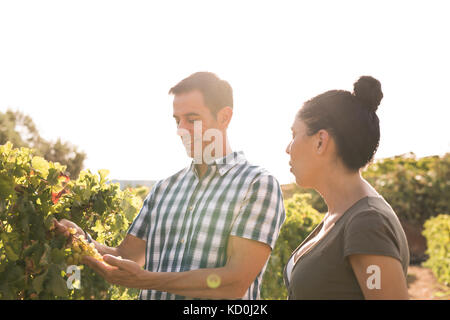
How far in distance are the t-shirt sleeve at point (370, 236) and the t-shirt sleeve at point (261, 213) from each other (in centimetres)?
71

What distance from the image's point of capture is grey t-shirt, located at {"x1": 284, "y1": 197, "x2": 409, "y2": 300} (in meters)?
2.20

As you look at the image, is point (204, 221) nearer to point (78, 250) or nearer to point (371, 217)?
point (78, 250)

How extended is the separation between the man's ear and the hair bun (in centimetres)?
102

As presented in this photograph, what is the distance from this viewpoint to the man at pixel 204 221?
9.16 feet

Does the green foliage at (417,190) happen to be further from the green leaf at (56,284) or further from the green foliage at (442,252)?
the green leaf at (56,284)

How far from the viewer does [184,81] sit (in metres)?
3.38

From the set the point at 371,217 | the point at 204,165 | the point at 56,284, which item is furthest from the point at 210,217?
the point at 371,217

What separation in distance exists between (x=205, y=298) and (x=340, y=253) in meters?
0.92

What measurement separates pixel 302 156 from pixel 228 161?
2.51ft

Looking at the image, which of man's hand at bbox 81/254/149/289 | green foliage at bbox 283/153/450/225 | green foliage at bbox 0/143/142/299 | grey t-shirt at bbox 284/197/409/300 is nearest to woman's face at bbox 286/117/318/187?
grey t-shirt at bbox 284/197/409/300

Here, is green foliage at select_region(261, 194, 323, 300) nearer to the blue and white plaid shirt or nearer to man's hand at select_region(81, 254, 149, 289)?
the blue and white plaid shirt

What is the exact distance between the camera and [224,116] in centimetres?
339
